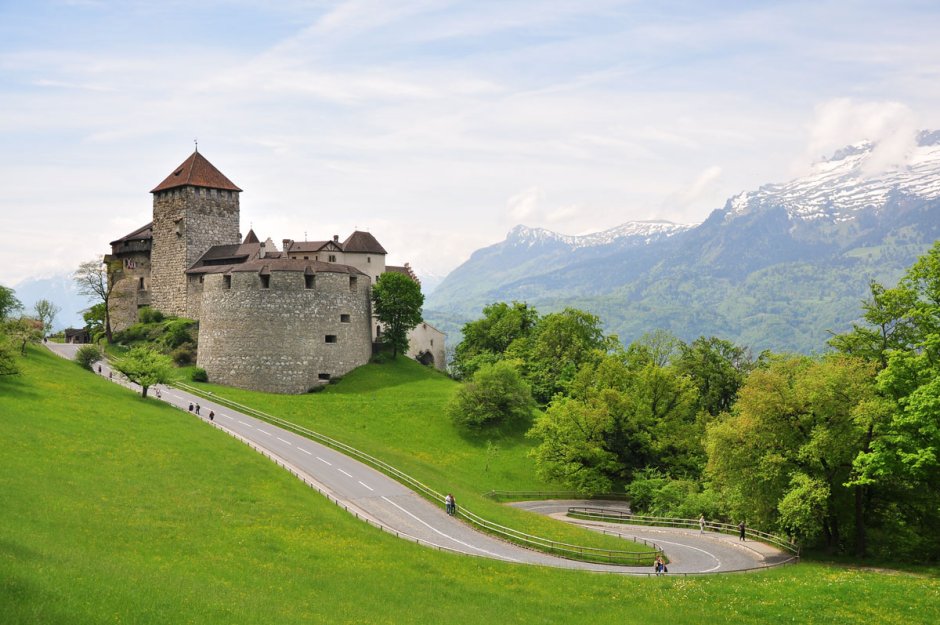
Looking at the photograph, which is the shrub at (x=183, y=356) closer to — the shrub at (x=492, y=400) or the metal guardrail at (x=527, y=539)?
the shrub at (x=492, y=400)

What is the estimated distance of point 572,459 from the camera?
69.9 m

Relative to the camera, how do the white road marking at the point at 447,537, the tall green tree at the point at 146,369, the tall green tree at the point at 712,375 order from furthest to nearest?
1. the tall green tree at the point at 712,375
2. the tall green tree at the point at 146,369
3. the white road marking at the point at 447,537

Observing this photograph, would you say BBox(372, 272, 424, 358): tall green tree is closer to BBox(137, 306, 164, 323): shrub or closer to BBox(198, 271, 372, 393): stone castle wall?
BBox(198, 271, 372, 393): stone castle wall

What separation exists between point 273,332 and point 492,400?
25.0 meters

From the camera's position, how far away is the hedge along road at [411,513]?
4459cm

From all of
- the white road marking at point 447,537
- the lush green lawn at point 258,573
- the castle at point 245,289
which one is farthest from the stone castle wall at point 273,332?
the lush green lawn at point 258,573

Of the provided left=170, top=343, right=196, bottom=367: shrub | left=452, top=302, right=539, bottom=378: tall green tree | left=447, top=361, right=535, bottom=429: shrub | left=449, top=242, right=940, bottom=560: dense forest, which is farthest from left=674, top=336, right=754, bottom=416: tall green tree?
left=170, top=343, right=196, bottom=367: shrub

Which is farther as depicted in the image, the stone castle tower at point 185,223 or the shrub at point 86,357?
the stone castle tower at point 185,223

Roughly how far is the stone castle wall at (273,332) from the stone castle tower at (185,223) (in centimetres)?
1186

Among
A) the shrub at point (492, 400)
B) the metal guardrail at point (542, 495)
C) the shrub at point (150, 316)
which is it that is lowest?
the metal guardrail at point (542, 495)

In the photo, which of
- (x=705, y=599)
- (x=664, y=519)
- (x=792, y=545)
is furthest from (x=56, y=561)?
(x=664, y=519)

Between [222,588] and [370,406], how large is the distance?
52.8 metres

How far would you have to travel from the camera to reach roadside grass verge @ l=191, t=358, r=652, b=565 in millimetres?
68000

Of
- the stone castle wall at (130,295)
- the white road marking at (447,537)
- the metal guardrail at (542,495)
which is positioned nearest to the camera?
the white road marking at (447,537)
